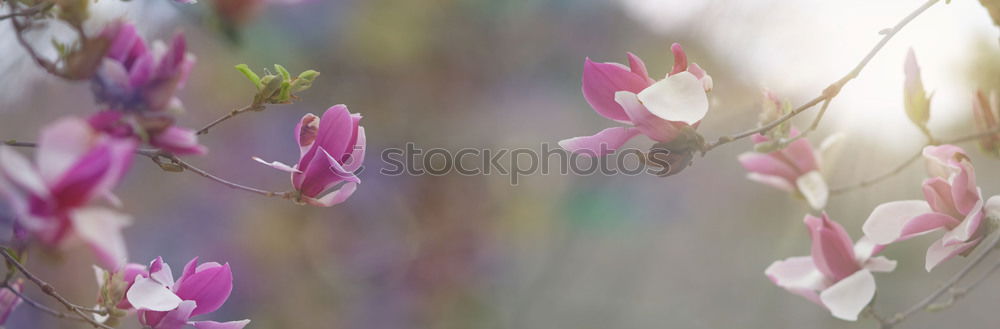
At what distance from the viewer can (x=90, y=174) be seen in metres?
0.29

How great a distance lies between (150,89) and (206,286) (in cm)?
23

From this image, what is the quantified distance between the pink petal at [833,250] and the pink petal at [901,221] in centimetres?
6

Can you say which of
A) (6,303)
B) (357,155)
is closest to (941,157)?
(357,155)

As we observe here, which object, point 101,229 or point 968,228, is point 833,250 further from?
point 101,229

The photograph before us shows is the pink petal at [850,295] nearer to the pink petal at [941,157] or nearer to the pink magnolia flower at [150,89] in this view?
the pink petal at [941,157]

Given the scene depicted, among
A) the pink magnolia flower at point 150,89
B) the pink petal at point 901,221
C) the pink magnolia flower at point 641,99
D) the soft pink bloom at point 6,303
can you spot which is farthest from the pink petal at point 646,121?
the soft pink bloom at point 6,303

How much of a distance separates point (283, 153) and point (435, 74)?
784mm

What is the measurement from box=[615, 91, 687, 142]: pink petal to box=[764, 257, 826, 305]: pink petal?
220 mm

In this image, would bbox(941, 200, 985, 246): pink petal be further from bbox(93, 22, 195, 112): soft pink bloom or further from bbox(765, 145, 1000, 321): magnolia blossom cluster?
bbox(93, 22, 195, 112): soft pink bloom

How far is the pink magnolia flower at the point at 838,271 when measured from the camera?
61cm

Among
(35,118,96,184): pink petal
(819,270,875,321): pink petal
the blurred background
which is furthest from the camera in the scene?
the blurred background

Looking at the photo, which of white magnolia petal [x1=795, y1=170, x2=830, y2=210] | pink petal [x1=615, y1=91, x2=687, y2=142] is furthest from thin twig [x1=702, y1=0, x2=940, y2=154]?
white magnolia petal [x1=795, y1=170, x2=830, y2=210]

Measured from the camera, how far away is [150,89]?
348mm

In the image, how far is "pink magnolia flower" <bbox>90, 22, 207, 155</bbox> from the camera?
34 cm
